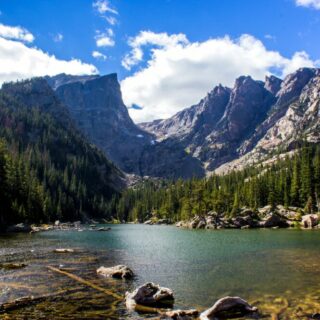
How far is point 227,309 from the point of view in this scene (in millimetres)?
26609

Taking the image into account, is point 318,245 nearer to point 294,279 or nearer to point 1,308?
point 294,279

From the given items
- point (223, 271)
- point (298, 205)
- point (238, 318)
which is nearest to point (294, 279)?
point (223, 271)

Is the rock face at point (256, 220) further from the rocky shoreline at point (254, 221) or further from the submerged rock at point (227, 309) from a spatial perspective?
the submerged rock at point (227, 309)

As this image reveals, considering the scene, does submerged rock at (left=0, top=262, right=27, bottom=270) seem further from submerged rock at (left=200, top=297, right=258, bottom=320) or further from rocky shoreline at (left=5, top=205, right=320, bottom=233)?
rocky shoreline at (left=5, top=205, right=320, bottom=233)

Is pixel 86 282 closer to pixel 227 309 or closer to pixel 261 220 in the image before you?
pixel 227 309

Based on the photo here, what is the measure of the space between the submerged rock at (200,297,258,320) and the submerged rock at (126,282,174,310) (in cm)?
464

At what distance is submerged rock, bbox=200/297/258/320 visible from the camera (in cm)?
2608

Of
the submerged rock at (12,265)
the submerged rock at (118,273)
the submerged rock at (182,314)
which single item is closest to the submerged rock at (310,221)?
the submerged rock at (118,273)

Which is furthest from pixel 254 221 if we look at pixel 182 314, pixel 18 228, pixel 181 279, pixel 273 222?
pixel 182 314

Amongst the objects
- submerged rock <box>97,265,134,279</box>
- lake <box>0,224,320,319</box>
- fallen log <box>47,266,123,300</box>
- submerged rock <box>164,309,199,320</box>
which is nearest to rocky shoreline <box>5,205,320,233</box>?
lake <box>0,224,320,319</box>

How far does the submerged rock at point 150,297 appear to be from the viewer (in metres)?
29.5

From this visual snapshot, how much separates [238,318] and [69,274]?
22306 mm

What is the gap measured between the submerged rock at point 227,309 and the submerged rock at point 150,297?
4.64 meters

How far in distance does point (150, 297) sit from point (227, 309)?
6.39 metres
